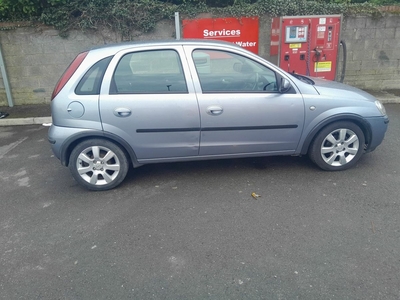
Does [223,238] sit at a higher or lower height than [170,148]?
lower

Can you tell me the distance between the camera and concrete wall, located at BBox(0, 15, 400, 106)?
7641mm

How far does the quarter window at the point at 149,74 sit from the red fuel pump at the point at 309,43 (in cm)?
374

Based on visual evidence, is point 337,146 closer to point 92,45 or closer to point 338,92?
point 338,92

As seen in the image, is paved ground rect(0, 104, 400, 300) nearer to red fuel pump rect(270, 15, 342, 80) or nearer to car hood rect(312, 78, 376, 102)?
car hood rect(312, 78, 376, 102)

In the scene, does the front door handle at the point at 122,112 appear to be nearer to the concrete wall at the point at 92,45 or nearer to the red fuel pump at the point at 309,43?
the red fuel pump at the point at 309,43

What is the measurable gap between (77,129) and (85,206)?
2.81ft

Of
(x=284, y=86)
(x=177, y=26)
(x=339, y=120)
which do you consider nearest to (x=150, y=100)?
(x=284, y=86)

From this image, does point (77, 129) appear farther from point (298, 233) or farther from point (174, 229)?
point (298, 233)

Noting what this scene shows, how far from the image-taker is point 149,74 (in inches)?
157

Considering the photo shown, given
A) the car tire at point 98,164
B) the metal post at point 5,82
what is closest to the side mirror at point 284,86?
the car tire at point 98,164

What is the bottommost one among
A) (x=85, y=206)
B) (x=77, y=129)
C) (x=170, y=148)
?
(x=85, y=206)

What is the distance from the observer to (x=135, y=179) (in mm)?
4441

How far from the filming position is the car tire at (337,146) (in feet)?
14.0

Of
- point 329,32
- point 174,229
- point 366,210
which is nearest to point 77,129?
point 174,229
